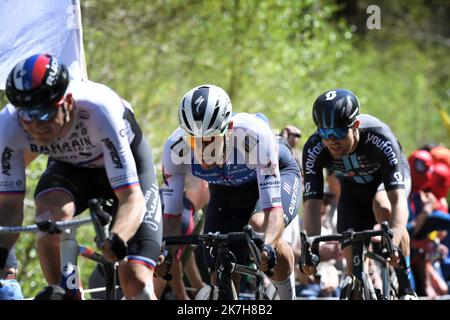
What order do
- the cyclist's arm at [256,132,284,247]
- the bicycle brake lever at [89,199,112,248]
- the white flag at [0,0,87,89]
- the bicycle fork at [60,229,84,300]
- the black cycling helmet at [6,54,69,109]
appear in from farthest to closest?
the white flag at [0,0,87,89] < the cyclist's arm at [256,132,284,247] < the bicycle fork at [60,229,84,300] < the black cycling helmet at [6,54,69,109] < the bicycle brake lever at [89,199,112,248]

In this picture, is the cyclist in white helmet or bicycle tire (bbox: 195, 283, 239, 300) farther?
the cyclist in white helmet

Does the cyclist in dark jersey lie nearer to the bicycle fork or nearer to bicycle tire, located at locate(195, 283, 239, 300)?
bicycle tire, located at locate(195, 283, 239, 300)

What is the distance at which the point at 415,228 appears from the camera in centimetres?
1229

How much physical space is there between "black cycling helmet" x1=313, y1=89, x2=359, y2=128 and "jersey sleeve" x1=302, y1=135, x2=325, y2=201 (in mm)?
363

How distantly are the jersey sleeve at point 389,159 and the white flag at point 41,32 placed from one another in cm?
254

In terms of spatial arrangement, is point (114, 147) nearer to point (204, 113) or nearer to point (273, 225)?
point (204, 113)

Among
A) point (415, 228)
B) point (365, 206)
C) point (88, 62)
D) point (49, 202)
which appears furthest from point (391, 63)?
point (49, 202)

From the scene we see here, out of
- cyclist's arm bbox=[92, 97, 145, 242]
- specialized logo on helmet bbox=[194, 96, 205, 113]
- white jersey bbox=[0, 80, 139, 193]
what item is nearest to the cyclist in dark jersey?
specialized logo on helmet bbox=[194, 96, 205, 113]

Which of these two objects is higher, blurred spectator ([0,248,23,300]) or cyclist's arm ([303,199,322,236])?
cyclist's arm ([303,199,322,236])

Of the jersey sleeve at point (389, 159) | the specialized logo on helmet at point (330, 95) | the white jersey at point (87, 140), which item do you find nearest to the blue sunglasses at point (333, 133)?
the specialized logo on helmet at point (330, 95)

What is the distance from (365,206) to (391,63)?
28.0 metres

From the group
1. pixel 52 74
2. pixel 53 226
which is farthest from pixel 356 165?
pixel 53 226

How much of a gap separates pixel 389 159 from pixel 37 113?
136 inches

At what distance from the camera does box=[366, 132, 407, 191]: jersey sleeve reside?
7898 mm
